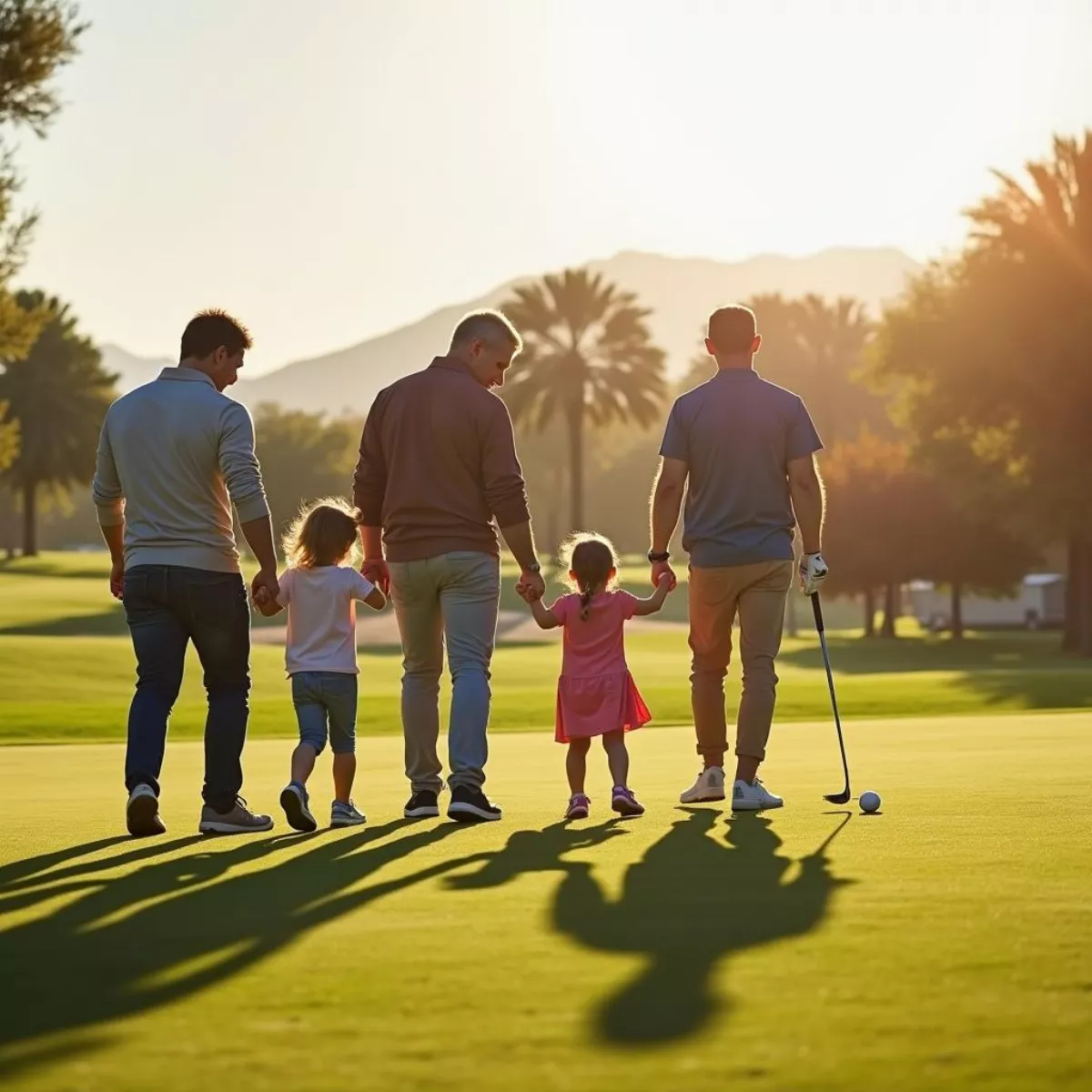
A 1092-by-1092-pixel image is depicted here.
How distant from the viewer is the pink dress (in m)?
9.70

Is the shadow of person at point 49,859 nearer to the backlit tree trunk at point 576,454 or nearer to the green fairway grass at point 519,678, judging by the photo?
the green fairway grass at point 519,678

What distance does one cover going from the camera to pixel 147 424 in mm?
9133

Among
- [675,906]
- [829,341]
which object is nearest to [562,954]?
[675,906]

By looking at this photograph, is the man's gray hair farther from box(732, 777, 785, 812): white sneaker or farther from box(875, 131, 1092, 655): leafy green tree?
box(875, 131, 1092, 655): leafy green tree

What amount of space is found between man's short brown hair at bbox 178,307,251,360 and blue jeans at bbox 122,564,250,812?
1.05m

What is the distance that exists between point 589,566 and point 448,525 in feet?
2.37

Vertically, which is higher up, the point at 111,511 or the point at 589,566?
the point at 111,511

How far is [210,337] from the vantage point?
30.6ft

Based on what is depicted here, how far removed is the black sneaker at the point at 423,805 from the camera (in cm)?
939

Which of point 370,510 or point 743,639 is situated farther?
point 743,639

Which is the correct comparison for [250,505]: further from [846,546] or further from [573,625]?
[846,546]

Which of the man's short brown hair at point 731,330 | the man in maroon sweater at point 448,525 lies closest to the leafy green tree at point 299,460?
the man's short brown hair at point 731,330

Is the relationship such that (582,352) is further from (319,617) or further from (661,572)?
(319,617)

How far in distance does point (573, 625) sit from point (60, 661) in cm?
3148
